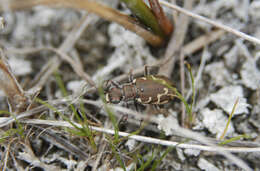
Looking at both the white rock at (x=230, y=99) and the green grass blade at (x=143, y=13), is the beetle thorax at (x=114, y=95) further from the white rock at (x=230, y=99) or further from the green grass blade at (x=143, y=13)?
the white rock at (x=230, y=99)

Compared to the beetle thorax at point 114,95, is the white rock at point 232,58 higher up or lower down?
higher up

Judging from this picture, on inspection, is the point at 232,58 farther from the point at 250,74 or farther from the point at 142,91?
the point at 142,91

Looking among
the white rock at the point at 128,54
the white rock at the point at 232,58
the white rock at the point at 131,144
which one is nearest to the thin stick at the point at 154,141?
the white rock at the point at 131,144

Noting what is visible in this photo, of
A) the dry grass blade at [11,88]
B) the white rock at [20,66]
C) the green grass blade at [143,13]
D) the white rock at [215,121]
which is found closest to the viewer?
the green grass blade at [143,13]

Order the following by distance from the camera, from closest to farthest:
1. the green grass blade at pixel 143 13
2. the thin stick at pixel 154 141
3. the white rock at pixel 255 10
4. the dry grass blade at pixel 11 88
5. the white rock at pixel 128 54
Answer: the thin stick at pixel 154 141
the green grass blade at pixel 143 13
the dry grass blade at pixel 11 88
the white rock at pixel 255 10
the white rock at pixel 128 54

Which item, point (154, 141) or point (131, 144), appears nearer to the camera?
point (154, 141)

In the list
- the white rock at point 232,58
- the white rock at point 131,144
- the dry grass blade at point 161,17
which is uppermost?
the dry grass blade at point 161,17

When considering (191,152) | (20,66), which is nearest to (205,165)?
(191,152)
